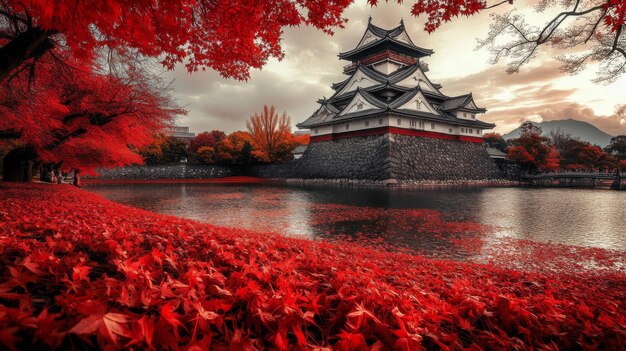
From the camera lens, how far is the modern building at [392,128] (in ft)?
89.2

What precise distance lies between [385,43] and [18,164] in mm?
34933

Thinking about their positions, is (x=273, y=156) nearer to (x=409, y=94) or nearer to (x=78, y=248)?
(x=409, y=94)

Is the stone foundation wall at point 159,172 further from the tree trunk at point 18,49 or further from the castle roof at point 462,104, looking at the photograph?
the tree trunk at point 18,49

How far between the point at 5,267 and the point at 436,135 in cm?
3267

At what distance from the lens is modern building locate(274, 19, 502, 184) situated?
27203mm

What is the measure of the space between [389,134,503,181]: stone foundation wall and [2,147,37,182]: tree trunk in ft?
75.2

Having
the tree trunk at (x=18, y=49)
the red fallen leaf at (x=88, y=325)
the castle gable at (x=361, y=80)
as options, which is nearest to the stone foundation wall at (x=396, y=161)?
the castle gable at (x=361, y=80)

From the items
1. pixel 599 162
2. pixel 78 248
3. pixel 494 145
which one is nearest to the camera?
pixel 78 248

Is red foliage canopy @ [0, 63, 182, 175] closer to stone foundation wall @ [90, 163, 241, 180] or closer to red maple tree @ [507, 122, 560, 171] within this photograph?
stone foundation wall @ [90, 163, 241, 180]

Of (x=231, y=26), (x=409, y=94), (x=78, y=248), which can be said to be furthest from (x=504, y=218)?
(x=409, y=94)

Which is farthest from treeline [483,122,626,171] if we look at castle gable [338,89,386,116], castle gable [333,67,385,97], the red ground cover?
the red ground cover

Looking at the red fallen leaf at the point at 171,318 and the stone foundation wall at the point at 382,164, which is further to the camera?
the stone foundation wall at the point at 382,164

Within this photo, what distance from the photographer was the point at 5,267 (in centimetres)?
159

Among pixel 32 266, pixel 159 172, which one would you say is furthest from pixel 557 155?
pixel 159 172
